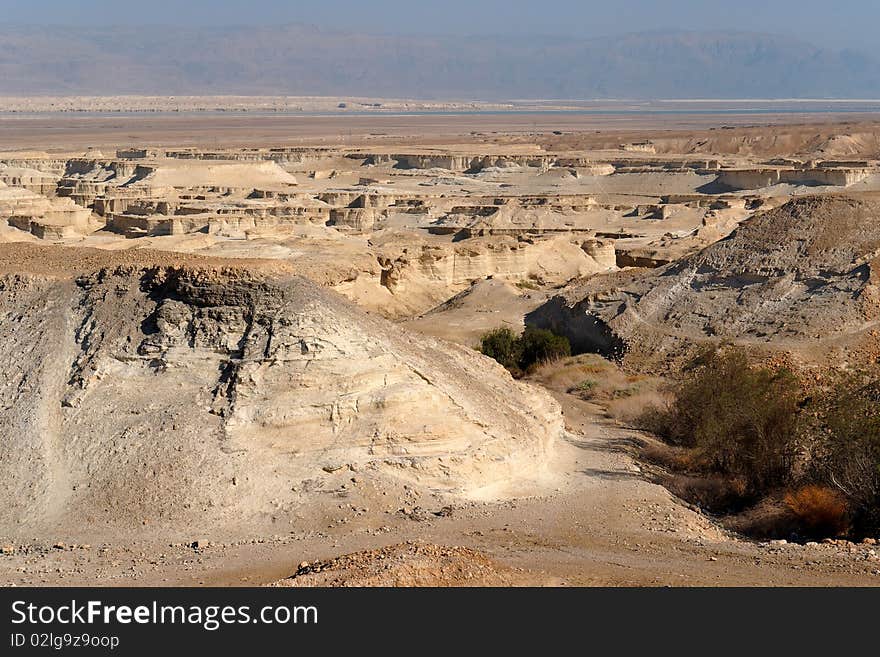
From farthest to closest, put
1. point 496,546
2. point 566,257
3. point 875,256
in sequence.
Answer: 1. point 566,257
2. point 875,256
3. point 496,546

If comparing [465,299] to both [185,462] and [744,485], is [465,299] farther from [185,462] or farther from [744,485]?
[185,462]

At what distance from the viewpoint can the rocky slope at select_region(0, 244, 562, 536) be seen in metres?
14.2

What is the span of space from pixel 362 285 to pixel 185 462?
18.7 m

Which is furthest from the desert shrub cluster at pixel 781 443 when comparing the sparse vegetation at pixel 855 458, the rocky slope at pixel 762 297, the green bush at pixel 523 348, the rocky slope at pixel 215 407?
the green bush at pixel 523 348

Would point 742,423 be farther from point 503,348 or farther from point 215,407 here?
point 503,348

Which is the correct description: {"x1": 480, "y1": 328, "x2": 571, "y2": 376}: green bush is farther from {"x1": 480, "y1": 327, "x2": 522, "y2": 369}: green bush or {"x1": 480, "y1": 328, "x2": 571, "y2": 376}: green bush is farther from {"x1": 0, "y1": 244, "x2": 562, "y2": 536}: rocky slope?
{"x1": 0, "y1": 244, "x2": 562, "y2": 536}: rocky slope

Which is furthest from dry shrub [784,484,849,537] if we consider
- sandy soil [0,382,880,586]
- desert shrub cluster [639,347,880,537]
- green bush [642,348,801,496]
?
green bush [642,348,801,496]

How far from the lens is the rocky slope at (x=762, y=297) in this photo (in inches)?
961

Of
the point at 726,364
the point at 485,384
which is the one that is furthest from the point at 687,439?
the point at 485,384

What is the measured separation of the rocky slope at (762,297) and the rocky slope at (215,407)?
9331 millimetres

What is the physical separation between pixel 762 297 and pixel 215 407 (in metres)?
14.7

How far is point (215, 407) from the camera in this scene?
14930 millimetres

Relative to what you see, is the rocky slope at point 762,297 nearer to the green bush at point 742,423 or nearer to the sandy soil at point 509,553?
the green bush at point 742,423
